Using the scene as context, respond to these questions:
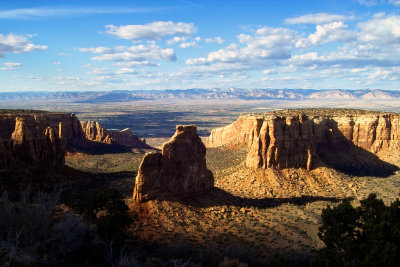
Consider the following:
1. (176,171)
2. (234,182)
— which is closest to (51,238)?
(176,171)

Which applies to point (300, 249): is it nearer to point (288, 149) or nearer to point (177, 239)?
point (177, 239)

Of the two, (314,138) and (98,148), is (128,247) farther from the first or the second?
(98,148)

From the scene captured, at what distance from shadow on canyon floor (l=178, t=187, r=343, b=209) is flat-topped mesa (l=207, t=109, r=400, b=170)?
7151 millimetres

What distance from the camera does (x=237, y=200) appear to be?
42.5 m

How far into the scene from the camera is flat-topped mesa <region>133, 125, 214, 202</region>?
115 ft

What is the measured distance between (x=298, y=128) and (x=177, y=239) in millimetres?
31309

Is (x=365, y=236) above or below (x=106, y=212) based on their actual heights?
above

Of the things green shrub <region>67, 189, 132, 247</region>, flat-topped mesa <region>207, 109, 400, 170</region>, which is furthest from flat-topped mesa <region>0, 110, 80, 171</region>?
flat-topped mesa <region>207, 109, 400, 170</region>

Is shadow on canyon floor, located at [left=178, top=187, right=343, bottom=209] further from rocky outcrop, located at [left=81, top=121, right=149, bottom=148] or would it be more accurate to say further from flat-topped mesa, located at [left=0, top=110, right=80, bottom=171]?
rocky outcrop, located at [left=81, top=121, right=149, bottom=148]

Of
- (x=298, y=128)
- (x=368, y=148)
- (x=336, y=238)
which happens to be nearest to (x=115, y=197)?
(x=336, y=238)

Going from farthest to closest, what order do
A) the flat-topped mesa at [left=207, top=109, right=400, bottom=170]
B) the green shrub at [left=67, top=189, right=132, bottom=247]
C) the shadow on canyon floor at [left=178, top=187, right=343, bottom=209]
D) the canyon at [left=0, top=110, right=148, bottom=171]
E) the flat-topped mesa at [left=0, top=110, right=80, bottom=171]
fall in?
the flat-topped mesa at [left=207, top=109, right=400, bottom=170] < the canyon at [left=0, top=110, right=148, bottom=171] < the flat-topped mesa at [left=0, top=110, right=80, bottom=171] < the shadow on canyon floor at [left=178, top=187, right=343, bottom=209] < the green shrub at [left=67, top=189, right=132, bottom=247]

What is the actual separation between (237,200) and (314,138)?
22412 mm

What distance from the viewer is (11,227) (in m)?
20.7

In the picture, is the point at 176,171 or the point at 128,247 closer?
the point at 128,247
